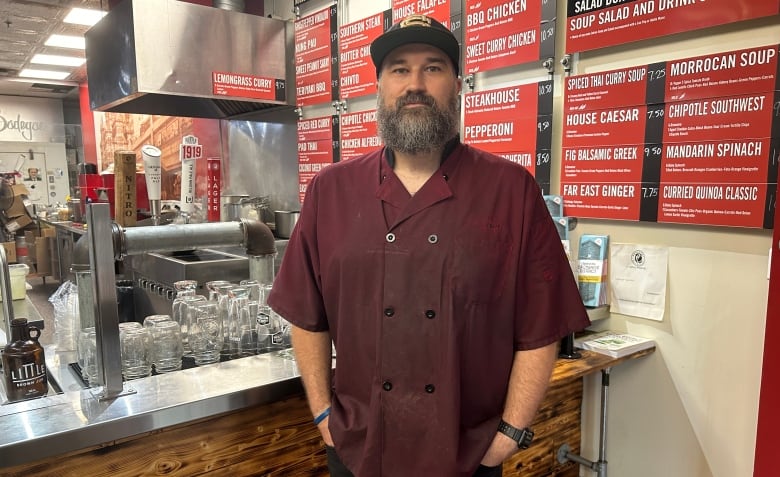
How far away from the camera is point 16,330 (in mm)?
1404

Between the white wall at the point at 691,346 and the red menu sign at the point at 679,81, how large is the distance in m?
0.04

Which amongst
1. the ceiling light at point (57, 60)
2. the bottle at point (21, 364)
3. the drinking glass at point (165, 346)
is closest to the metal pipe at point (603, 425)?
the drinking glass at point (165, 346)

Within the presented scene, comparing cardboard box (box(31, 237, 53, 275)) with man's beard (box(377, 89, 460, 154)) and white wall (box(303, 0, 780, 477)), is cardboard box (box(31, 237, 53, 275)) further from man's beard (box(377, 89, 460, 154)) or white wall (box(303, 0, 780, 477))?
man's beard (box(377, 89, 460, 154))

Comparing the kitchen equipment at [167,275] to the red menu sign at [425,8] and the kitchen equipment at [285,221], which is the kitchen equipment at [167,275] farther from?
the red menu sign at [425,8]

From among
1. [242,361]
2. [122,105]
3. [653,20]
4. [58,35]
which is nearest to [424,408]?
[242,361]

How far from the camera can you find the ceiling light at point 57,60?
8.03m

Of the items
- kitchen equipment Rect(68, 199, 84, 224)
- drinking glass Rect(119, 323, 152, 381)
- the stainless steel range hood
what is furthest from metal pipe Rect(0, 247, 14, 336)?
kitchen equipment Rect(68, 199, 84, 224)

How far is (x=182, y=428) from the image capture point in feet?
4.67

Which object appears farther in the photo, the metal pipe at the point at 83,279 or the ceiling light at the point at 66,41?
the ceiling light at the point at 66,41

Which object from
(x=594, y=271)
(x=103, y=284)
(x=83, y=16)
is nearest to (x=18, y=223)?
(x=83, y=16)

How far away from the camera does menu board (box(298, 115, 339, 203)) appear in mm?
3570

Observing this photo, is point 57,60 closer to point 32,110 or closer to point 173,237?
point 32,110

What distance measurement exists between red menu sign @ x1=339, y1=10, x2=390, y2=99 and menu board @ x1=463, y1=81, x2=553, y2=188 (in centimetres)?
78

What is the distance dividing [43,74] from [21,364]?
986 centimetres
